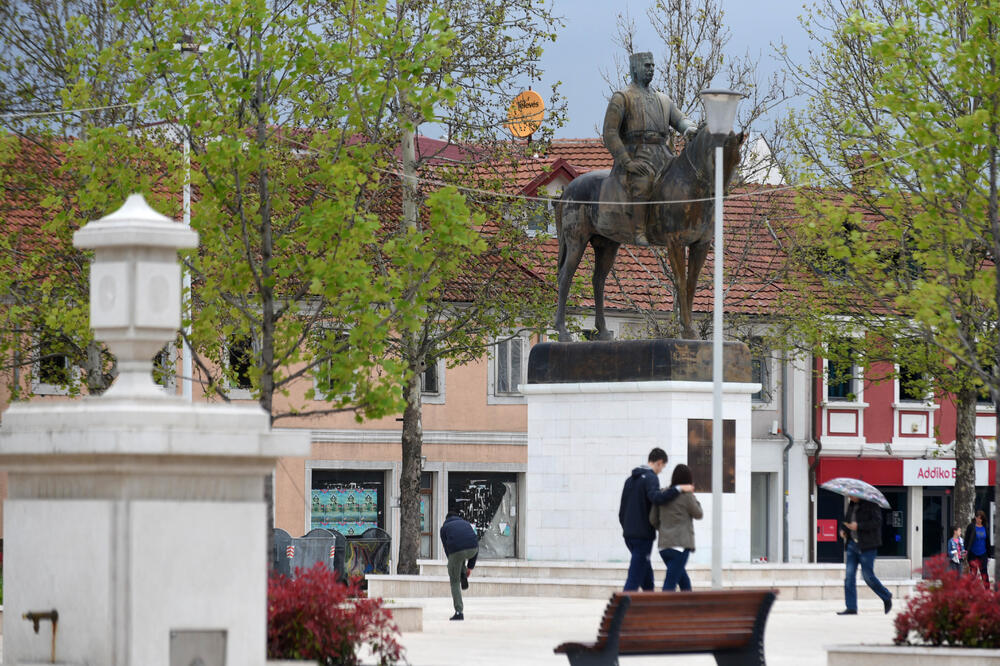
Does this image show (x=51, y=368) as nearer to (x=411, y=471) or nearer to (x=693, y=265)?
(x=411, y=471)

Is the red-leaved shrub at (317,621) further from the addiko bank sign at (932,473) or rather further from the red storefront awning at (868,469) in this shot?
the addiko bank sign at (932,473)

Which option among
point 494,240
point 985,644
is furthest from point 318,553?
point 985,644

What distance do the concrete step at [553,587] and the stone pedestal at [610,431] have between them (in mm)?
510

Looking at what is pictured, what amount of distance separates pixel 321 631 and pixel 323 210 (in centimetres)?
680

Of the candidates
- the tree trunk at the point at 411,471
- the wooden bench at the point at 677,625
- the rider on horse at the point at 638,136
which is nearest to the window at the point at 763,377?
the tree trunk at the point at 411,471

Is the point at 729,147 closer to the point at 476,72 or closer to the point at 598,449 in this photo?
the point at 598,449

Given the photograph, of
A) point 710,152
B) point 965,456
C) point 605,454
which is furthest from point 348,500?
point 710,152

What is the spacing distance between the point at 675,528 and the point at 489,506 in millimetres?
29043

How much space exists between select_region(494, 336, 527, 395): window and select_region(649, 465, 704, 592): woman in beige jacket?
29.0m

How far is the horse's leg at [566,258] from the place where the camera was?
26.1 metres

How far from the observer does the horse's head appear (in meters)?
23.7

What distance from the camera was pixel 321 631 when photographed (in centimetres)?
1209

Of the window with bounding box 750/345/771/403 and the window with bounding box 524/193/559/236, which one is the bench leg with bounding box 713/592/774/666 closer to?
the window with bounding box 524/193/559/236

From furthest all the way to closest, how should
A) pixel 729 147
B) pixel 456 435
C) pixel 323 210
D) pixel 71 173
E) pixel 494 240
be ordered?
pixel 456 435
pixel 494 240
pixel 71 173
pixel 729 147
pixel 323 210
